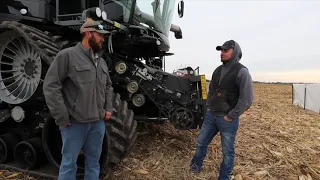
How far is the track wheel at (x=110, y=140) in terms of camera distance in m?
3.99

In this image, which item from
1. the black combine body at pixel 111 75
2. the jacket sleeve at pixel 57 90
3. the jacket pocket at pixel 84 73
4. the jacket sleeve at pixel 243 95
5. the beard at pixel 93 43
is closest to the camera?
the jacket sleeve at pixel 57 90

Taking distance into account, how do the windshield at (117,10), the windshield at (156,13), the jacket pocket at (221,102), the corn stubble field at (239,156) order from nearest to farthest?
the jacket pocket at (221,102) → the corn stubble field at (239,156) → the windshield at (117,10) → the windshield at (156,13)

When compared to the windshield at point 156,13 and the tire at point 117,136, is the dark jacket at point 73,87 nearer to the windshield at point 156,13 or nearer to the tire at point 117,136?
the tire at point 117,136

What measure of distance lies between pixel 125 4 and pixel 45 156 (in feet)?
9.45

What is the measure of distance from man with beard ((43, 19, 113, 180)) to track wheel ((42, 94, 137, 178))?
0.69 meters

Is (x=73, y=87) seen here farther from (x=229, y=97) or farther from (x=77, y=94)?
(x=229, y=97)

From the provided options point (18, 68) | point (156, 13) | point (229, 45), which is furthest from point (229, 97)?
point (18, 68)

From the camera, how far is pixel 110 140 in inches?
155

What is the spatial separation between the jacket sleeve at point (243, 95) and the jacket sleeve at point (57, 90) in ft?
6.91

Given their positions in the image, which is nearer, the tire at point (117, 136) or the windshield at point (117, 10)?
the tire at point (117, 136)

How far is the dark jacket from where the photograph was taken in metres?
2.94

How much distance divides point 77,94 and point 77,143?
19.9 inches

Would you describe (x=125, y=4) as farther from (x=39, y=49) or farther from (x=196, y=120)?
(x=196, y=120)

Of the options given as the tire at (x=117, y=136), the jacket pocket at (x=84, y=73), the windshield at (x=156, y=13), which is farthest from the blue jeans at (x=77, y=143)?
the windshield at (x=156, y=13)
